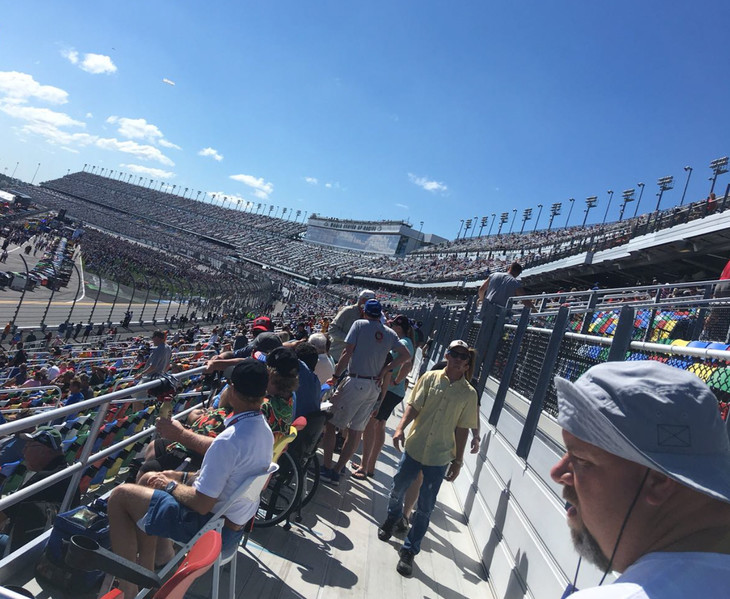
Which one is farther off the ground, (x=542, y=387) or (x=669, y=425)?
(x=669, y=425)

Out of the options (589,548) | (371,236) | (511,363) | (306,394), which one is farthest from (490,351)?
(371,236)

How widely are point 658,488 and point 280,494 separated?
3610mm

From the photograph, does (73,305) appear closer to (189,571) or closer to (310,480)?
(310,480)

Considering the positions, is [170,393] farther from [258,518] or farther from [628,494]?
[628,494]

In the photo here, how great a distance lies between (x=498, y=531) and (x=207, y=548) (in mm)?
2783

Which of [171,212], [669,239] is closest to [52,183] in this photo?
[171,212]

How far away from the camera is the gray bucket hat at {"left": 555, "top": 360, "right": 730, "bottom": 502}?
925mm

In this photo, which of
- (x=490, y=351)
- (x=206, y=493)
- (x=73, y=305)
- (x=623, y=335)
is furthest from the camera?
(x=73, y=305)

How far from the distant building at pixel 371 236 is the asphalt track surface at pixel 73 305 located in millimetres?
54802

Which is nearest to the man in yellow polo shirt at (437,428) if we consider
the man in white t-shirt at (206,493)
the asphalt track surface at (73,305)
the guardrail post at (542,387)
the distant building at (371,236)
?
the guardrail post at (542,387)

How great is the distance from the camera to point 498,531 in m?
3.87

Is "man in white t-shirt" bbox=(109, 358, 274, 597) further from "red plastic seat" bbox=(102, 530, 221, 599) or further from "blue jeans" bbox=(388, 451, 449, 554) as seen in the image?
"blue jeans" bbox=(388, 451, 449, 554)

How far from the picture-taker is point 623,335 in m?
2.89

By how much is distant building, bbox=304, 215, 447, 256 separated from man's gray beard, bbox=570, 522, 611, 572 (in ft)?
297
